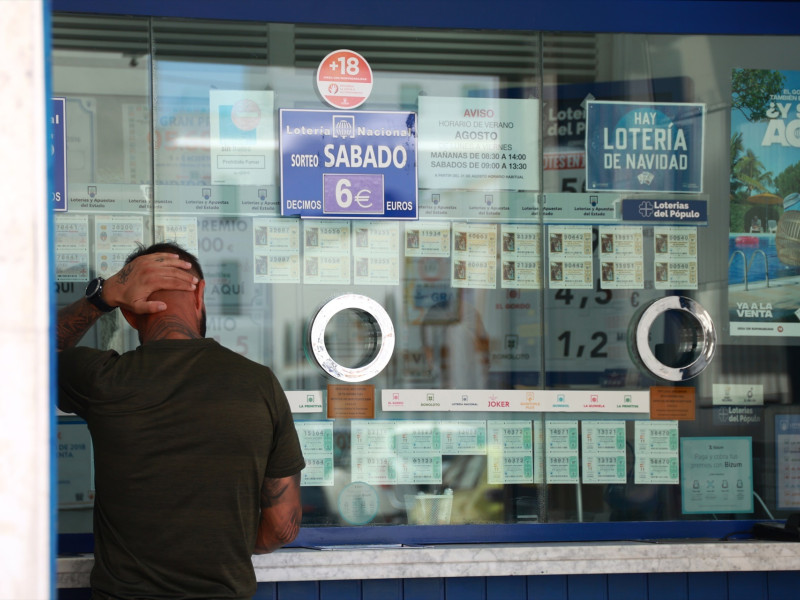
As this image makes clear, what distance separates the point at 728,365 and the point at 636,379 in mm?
396

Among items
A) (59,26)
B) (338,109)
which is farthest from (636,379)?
(59,26)

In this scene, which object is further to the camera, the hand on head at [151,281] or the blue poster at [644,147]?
the blue poster at [644,147]

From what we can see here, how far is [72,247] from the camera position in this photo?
3619mm

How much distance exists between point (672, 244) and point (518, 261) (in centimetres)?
65

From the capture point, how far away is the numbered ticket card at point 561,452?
377 centimetres

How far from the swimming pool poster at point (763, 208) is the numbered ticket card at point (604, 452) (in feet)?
2.17

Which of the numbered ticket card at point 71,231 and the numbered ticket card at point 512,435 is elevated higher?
the numbered ticket card at point 71,231

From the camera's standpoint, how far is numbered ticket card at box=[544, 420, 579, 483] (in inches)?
148

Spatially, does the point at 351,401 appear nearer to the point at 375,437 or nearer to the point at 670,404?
the point at 375,437

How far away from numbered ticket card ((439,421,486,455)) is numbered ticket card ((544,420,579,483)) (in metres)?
0.27

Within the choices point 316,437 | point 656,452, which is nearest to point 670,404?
point 656,452

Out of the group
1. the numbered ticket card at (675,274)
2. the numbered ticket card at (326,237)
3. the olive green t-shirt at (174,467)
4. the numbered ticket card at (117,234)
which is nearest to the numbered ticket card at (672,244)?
the numbered ticket card at (675,274)

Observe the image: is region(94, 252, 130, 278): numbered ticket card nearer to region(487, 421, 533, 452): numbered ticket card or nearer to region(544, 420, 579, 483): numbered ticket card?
region(487, 421, 533, 452): numbered ticket card

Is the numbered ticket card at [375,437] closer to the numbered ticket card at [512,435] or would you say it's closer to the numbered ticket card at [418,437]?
the numbered ticket card at [418,437]
